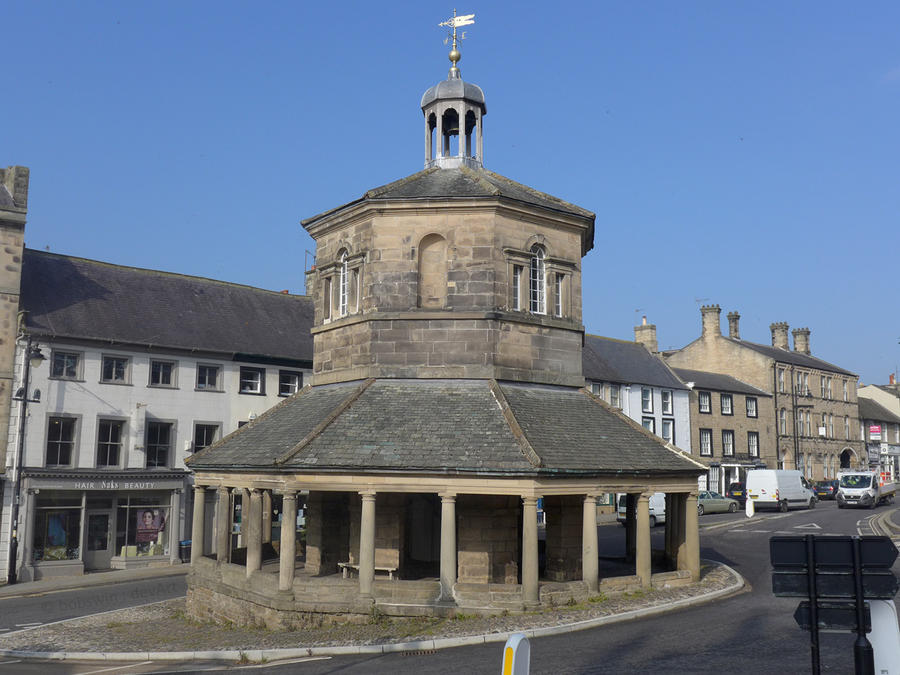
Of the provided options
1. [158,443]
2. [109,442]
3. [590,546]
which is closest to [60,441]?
[109,442]

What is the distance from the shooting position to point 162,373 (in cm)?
3562

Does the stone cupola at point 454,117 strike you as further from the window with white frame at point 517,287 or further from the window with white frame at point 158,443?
the window with white frame at point 158,443

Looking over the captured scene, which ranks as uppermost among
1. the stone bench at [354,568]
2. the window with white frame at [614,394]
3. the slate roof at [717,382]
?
the slate roof at [717,382]

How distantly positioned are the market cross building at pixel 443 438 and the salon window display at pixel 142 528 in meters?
13.4

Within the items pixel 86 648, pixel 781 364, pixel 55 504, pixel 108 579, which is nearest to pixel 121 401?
pixel 55 504

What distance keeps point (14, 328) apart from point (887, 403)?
87.9m

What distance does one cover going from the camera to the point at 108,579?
31109 mm

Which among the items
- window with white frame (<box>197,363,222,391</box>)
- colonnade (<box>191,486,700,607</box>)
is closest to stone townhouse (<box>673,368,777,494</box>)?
window with white frame (<box>197,363,222,391</box>)

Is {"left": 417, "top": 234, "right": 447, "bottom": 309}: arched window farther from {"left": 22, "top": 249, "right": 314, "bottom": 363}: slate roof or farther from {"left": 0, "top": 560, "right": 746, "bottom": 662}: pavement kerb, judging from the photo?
{"left": 22, "top": 249, "right": 314, "bottom": 363}: slate roof

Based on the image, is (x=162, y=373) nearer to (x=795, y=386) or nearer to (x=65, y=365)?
(x=65, y=365)

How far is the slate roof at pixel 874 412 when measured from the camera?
264 ft

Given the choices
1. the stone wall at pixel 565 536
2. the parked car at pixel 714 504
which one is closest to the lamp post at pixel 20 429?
the stone wall at pixel 565 536

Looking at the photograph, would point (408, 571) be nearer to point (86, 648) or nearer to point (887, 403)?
point (86, 648)

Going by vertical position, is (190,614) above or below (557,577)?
below
